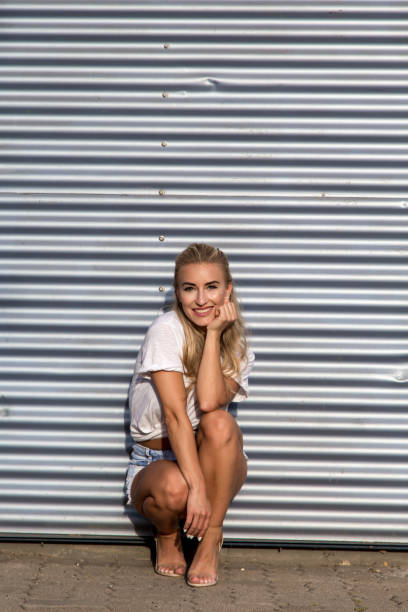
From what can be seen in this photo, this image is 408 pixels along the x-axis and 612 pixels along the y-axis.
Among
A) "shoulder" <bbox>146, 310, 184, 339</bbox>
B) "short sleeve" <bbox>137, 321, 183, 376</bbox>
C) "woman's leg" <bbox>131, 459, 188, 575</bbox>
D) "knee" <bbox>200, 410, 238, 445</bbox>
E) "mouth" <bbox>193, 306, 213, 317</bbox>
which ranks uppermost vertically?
"mouth" <bbox>193, 306, 213, 317</bbox>

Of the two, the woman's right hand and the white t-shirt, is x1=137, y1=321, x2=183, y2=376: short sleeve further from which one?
the woman's right hand

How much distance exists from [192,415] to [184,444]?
Result: 0.35 m

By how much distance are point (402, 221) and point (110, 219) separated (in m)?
1.83

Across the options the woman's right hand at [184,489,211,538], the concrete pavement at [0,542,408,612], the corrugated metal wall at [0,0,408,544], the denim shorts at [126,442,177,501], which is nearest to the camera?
the concrete pavement at [0,542,408,612]

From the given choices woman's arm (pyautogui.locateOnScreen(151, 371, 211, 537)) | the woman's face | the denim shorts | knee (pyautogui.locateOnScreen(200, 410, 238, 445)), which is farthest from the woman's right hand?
the woman's face

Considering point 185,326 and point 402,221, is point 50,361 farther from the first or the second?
point 402,221

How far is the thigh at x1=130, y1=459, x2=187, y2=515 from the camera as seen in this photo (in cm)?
376

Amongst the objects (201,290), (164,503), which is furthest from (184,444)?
(201,290)

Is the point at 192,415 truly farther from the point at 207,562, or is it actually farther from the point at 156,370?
the point at 207,562

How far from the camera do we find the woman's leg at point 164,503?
12.3 ft

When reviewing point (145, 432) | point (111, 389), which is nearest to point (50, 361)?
point (111, 389)

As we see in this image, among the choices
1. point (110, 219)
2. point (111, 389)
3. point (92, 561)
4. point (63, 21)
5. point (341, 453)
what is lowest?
point (92, 561)

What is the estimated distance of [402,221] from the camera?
4.46 m

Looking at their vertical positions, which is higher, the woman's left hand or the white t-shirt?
the woman's left hand
